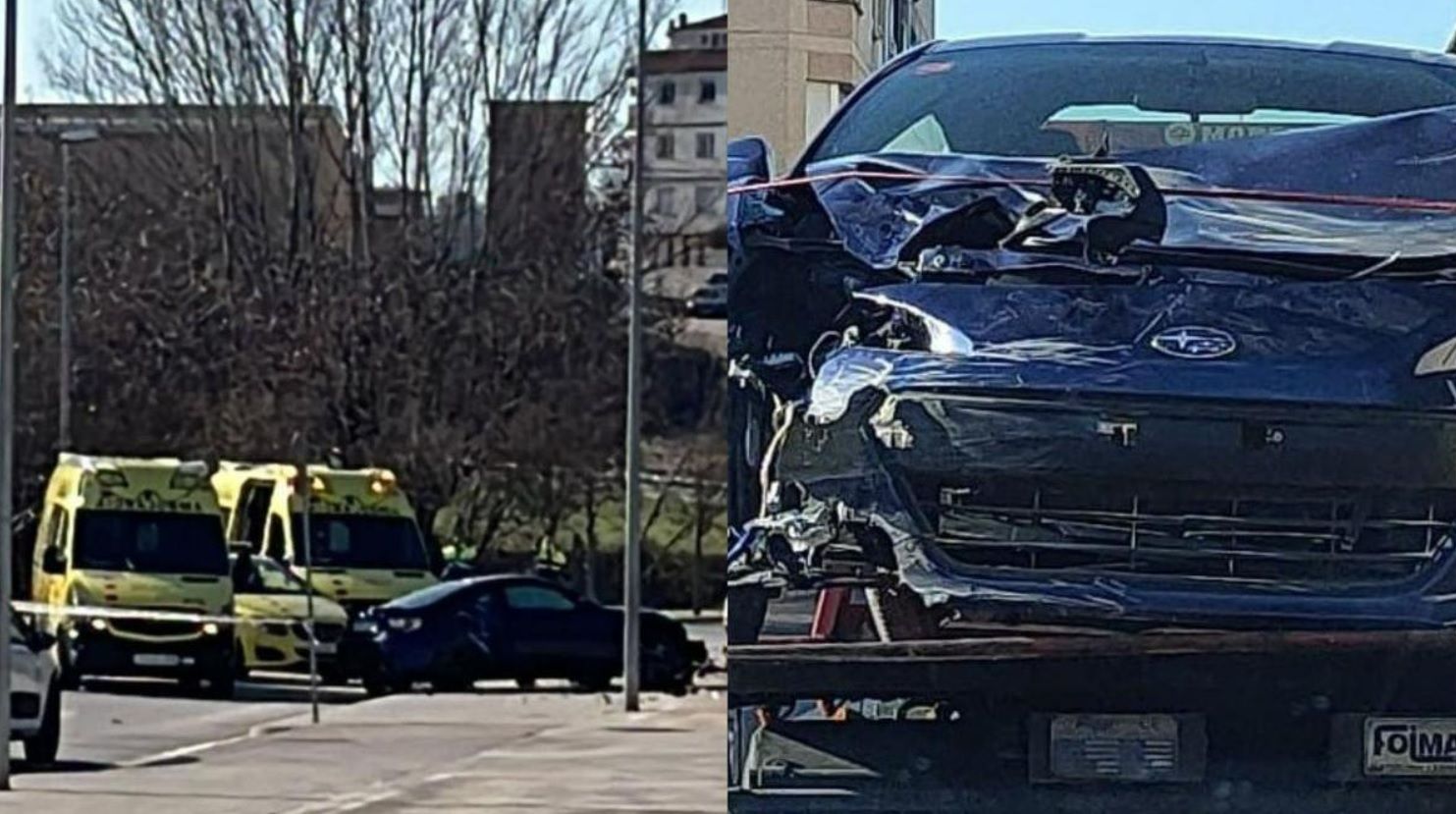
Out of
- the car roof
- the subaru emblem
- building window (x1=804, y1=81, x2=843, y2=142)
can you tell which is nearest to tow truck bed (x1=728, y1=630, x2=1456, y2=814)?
the subaru emblem

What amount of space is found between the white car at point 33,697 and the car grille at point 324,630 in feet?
32.8

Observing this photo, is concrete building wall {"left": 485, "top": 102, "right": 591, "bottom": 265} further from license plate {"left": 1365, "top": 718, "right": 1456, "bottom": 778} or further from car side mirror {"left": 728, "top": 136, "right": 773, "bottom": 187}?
license plate {"left": 1365, "top": 718, "right": 1456, "bottom": 778}

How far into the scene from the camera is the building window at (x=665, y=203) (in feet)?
123

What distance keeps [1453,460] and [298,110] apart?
42.6 meters

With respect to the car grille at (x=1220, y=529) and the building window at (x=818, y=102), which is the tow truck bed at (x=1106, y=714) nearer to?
the car grille at (x=1220, y=529)

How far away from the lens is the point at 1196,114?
247 inches

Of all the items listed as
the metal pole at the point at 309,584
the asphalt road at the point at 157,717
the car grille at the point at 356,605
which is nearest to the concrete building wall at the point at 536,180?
the metal pole at the point at 309,584

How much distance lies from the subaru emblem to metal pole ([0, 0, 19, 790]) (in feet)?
42.7

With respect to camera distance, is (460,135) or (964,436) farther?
(460,135)

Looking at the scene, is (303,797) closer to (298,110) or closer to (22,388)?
(22,388)

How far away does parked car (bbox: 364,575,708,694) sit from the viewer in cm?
2933

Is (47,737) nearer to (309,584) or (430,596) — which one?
(309,584)

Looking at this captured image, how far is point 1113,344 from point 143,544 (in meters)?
24.3

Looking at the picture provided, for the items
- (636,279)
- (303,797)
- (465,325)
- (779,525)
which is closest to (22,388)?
(465,325)
